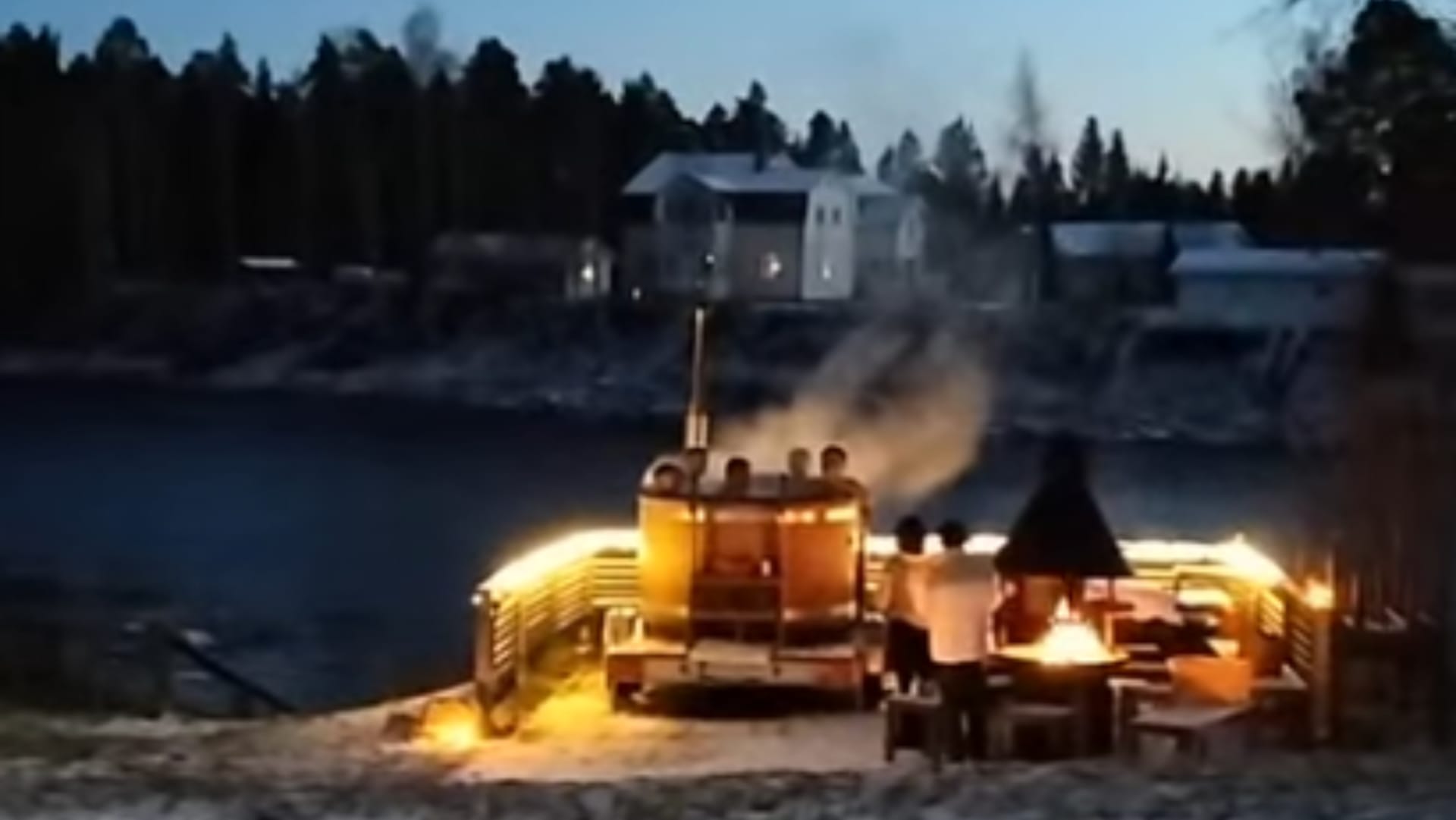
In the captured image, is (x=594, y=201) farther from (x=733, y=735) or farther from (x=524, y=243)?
(x=733, y=735)

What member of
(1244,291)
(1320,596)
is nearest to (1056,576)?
(1320,596)

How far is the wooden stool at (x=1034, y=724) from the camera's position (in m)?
11.3

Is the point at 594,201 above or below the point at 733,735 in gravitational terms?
above

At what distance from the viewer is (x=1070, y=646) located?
11.7 metres

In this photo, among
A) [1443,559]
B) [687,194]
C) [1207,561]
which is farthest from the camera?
[687,194]

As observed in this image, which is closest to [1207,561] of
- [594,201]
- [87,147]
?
[87,147]

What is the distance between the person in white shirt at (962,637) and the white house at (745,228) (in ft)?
158

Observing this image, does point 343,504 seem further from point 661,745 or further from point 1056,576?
point 1056,576

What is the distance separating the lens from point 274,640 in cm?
2347

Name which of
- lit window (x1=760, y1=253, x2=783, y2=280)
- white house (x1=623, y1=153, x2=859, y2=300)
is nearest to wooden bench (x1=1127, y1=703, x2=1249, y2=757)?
white house (x1=623, y1=153, x2=859, y2=300)

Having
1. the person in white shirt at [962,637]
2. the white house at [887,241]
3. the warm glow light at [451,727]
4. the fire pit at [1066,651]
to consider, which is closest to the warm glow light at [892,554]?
the warm glow light at [451,727]

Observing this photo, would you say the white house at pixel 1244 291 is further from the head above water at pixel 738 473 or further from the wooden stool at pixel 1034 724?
Result: the wooden stool at pixel 1034 724

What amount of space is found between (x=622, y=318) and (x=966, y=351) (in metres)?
7.47

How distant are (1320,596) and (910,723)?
2.18 meters
